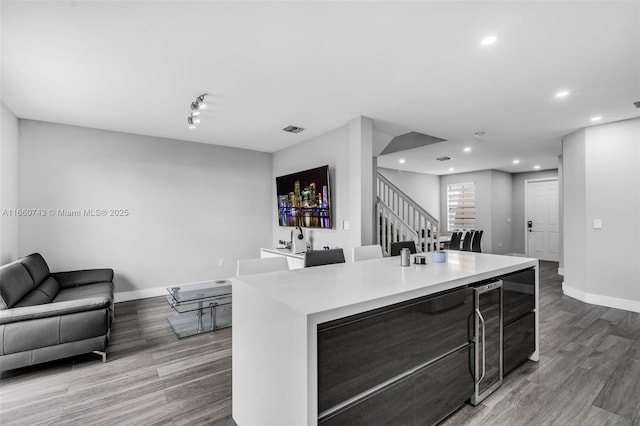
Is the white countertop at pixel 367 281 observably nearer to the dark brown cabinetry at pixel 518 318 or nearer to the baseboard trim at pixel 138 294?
the dark brown cabinetry at pixel 518 318

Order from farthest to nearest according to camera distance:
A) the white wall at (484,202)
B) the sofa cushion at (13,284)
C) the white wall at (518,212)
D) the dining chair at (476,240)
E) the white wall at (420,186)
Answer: the white wall at (518,212) < the white wall at (420,186) < the white wall at (484,202) < the dining chair at (476,240) < the sofa cushion at (13,284)

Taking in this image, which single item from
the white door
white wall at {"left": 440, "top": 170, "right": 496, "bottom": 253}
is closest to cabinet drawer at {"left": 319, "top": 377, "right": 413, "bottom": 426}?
white wall at {"left": 440, "top": 170, "right": 496, "bottom": 253}

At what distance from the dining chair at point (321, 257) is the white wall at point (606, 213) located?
422 cm

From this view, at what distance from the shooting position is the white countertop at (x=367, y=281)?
139 centimetres

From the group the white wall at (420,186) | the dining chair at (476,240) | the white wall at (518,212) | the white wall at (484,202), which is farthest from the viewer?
the white wall at (518,212)

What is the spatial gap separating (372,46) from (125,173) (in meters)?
4.30

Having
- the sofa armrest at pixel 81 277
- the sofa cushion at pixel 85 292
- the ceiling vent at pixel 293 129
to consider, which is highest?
the ceiling vent at pixel 293 129

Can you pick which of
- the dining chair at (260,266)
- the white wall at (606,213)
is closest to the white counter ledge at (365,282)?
the dining chair at (260,266)

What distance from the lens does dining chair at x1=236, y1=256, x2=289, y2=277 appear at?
7.17 ft

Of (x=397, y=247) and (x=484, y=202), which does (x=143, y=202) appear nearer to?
(x=397, y=247)

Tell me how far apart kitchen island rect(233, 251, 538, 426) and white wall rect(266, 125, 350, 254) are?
7.28 feet

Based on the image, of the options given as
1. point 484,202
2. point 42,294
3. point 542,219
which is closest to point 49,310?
point 42,294

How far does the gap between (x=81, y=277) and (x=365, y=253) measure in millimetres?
3774

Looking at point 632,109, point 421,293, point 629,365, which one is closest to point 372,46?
point 421,293
